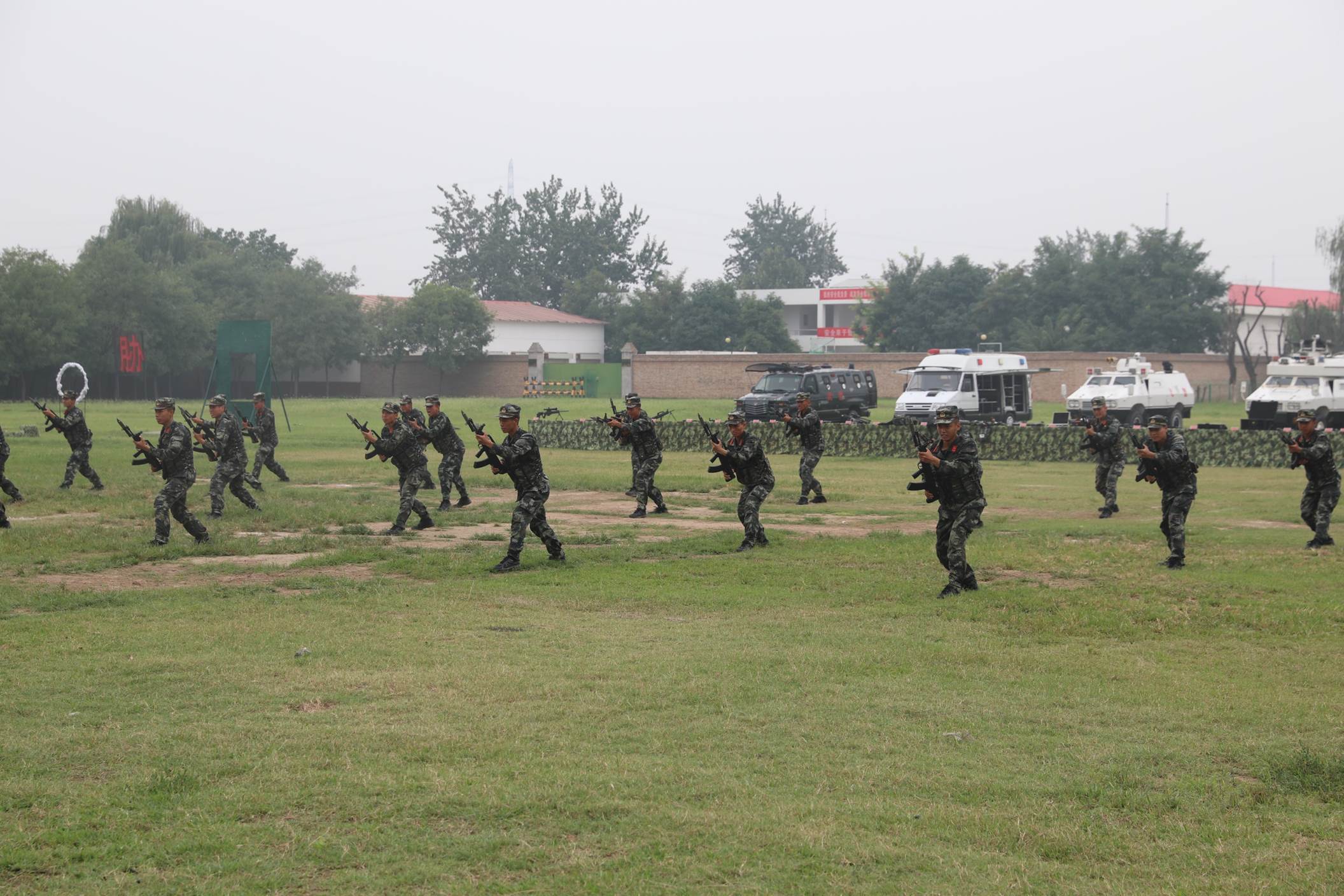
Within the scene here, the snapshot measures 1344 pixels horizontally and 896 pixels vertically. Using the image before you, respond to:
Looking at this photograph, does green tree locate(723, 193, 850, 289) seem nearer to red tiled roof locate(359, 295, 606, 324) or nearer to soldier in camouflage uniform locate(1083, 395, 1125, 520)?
red tiled roof locate(359, 295, 606, 324)

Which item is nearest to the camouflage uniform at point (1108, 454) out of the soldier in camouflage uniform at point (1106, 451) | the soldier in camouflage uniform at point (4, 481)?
the soldier in camouflage uniform at point (1106, 451)

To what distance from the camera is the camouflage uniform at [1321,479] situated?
15.9 metres

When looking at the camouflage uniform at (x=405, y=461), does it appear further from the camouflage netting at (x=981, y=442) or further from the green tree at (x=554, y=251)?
the green tree at (x=554, y=251)

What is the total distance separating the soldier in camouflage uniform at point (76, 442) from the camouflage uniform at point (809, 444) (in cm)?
A: 1178

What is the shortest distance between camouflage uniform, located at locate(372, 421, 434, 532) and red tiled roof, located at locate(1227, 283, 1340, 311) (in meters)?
64.2

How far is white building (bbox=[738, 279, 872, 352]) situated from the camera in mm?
86000

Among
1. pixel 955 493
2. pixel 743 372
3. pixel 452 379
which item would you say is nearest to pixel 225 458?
pixel 955 493

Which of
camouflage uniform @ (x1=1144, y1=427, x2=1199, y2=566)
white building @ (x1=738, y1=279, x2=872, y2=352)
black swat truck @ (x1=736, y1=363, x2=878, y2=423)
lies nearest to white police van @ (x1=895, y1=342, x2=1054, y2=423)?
black swat truck @ (x1=736, y1=363, x2=878, y2=423)

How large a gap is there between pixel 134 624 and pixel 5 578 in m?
3.20

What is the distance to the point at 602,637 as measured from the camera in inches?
414

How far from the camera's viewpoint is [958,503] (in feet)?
40.6

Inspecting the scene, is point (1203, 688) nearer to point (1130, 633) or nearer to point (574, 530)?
point (1130, 633)

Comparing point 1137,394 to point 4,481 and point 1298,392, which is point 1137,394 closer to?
point 1298,392

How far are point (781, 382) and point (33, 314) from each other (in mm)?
34788
